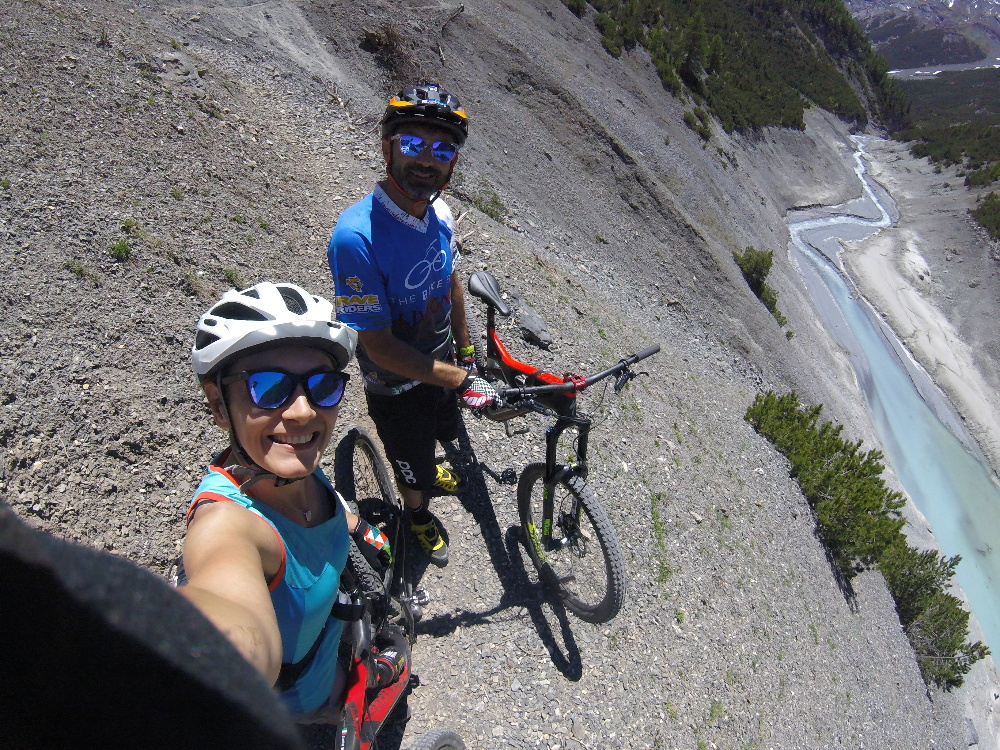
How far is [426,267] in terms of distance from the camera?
11.8 feet

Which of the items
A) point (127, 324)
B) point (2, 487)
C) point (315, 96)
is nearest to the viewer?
point (2, 487)

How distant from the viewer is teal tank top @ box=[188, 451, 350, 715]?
6.53 feet

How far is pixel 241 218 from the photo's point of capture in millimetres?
6980

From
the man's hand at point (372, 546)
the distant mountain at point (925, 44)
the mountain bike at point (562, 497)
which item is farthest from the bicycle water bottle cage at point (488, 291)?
the distant mountain at point (925, 44)

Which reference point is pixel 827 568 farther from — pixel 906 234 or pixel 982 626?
pixel 906 234

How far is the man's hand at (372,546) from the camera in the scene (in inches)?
120

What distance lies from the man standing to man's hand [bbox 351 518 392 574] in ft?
3.16

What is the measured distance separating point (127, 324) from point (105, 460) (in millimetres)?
1445

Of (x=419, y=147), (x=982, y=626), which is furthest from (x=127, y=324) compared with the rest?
(x=982, y=626)

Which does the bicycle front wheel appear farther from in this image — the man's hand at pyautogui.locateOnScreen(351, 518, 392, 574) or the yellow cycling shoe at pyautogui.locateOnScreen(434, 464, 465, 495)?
the man's hand at pyautogui.locateOnScreen(351, 518, 392, 574)

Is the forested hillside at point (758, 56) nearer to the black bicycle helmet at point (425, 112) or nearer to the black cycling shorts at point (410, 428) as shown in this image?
the black bicycle helmet at point (425, 112)

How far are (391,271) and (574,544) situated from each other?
277cm

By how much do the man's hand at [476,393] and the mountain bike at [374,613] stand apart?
114 centimetres

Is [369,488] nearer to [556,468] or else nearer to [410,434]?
[410,434]
